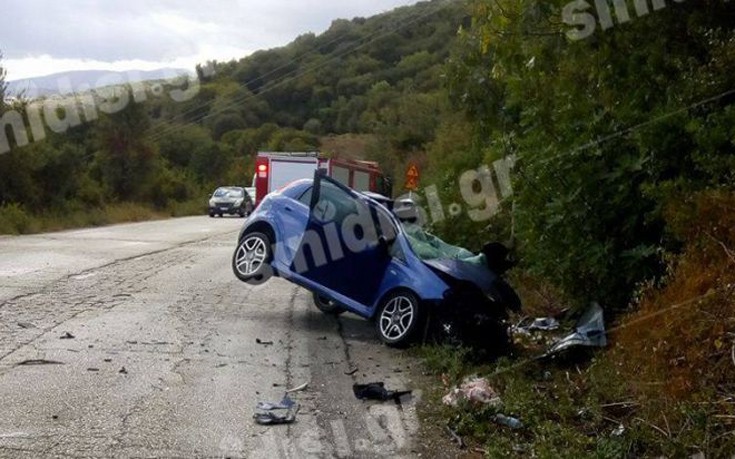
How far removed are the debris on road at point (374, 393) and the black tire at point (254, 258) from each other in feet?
14.0

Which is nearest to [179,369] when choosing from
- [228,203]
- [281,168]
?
[281,168]

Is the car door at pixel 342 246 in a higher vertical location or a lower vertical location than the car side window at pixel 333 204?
lower

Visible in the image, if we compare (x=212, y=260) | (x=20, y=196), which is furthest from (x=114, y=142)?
(x=212, y=260)

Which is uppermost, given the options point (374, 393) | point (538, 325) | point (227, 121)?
point (227, 121)

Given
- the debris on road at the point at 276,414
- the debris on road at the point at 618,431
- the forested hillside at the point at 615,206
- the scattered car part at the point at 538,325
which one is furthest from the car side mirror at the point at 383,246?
the debris on road at the point at 618,431

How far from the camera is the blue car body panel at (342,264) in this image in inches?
391

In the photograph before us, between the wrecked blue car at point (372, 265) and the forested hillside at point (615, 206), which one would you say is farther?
the wrecked blue car at point (372, 265)

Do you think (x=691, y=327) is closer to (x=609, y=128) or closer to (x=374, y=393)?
(x=374, y=393)

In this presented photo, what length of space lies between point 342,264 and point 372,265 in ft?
1.36

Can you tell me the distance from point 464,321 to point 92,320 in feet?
14.1

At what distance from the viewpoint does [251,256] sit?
11.8 meters

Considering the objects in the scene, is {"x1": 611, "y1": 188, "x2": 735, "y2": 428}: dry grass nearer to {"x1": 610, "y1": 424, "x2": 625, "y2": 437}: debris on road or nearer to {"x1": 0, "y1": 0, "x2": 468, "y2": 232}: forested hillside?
{"x1": 610, "y1": 424, "x2": 625, "y2": 437}: debris on road

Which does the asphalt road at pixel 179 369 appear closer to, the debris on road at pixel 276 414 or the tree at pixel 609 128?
the debris on road at pixel 276 414

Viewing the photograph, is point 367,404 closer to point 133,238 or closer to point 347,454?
point 347,454
